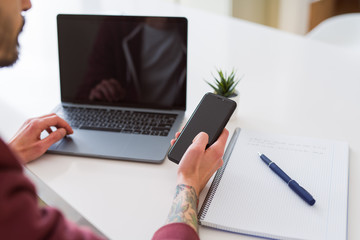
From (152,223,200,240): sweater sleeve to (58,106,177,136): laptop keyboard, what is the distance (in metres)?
0.34

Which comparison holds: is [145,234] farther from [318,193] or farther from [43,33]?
[43,33]

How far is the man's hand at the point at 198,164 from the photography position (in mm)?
789

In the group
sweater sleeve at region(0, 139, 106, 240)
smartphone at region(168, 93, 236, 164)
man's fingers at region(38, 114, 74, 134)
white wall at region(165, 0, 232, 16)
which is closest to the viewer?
sweater sleeve at region(0, 139, 106, 240)

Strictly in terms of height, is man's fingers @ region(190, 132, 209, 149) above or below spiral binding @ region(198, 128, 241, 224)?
above

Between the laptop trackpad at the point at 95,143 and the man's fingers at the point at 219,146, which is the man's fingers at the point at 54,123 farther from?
the man's fingers at the point at 219,146

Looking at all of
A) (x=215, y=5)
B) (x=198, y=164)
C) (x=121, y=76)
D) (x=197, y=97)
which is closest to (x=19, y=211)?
(x=198, y=164)

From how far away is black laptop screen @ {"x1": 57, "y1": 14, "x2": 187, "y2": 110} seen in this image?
1054mm

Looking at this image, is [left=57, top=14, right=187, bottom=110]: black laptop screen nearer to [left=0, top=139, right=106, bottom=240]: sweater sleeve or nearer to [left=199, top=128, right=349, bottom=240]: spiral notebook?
[left=199, top=128, right=349, bottom=240]: spiral notebook

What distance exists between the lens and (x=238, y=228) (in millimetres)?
699

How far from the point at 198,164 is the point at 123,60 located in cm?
44

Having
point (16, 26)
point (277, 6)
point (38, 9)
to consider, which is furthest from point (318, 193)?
point (277, 6)

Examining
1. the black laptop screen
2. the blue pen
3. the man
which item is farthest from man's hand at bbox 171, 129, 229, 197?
the black laptop screen

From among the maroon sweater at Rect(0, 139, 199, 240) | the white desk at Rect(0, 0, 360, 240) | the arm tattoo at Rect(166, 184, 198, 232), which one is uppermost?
the maroon sweater at Rect(0, 139, 199, 240)

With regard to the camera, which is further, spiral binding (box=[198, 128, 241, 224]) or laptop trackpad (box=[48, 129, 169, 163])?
laptop trackpad (box=[48, 129, 169, 163])
